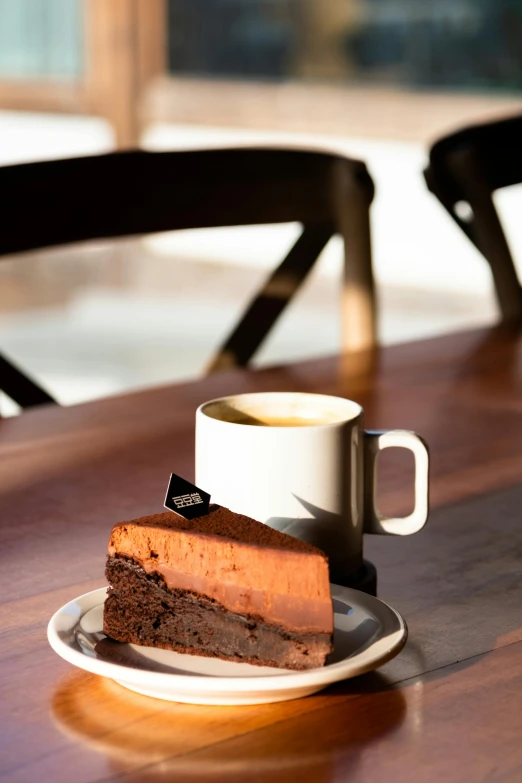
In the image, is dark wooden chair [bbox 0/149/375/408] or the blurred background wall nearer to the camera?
dark wooden chair [bbox 0/149/375/408]

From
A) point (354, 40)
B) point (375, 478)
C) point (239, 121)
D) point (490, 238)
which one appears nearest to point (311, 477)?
point (375, 478)

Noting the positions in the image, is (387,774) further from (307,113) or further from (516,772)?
(307,113)

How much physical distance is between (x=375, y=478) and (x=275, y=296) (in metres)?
0.67

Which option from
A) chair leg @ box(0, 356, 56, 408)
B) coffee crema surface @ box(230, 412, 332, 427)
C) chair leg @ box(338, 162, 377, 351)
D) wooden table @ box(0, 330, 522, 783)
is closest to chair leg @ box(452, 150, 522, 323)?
chair leg @ box(338, 162, 377, 351)

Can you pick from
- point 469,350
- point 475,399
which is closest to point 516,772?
point 475,399

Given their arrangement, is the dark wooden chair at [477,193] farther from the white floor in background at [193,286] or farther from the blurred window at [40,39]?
the blurred window at [40,39]

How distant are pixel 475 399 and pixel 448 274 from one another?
14.7 ft

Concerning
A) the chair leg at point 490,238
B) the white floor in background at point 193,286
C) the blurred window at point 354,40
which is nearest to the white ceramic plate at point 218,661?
the chair leg at point 490,238

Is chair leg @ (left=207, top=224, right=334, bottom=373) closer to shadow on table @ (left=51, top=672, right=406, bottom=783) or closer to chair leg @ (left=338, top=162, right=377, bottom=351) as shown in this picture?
chair leg @ (left=338, top=162, right=377, bottom=351)

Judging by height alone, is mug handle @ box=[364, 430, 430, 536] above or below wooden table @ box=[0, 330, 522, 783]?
above

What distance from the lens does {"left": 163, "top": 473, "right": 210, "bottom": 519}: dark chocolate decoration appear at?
42 centimetres

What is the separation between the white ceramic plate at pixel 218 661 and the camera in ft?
1.25

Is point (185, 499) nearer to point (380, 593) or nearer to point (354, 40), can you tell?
point (380, 593)

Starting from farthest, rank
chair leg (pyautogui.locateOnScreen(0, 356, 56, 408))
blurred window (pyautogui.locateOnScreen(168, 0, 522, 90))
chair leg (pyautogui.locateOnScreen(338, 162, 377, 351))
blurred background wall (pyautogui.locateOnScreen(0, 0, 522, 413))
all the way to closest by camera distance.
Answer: blurred window (pyautogui.locateOnScreen(168, 0, 522, 90)), blurred background wall (pyautogui.locateOnScreen(0, 0, 522, 413)), chair leg (pyautogui.locateOnScreen(338, 162, 377, 351)), chair leg (pyautogui.locateOnScreen(0, 356, 56, 408))
